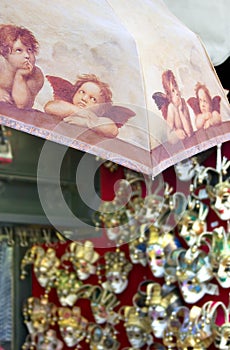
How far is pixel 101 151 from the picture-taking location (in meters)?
1.73

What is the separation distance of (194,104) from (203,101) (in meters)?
0.05

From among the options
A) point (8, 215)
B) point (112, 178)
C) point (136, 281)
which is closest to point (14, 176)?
point (8, 215)

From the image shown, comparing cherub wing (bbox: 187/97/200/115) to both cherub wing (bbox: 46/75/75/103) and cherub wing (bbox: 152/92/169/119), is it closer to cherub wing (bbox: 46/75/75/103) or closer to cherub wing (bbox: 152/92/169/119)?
cherub wing (bbox: 152/92/169/119)

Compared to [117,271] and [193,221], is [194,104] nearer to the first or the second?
[193,221]

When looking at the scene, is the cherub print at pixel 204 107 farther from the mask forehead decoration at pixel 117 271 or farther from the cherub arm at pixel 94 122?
the mask forehead decoration at pixel 117 271

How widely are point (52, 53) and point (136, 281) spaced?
1703 mm

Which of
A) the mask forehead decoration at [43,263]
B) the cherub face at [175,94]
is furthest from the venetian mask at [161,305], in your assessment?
the cherub face at [175,94]

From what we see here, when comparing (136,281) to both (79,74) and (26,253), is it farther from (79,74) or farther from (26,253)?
(79,74)

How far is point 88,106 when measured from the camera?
1.70 m

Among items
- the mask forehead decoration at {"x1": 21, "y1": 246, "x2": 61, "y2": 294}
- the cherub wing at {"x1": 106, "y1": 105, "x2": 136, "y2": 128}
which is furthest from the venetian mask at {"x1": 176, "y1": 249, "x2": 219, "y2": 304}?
the cherub wing at {"x1": 106, "y1": 105, "x2": 136, "y2": 128}

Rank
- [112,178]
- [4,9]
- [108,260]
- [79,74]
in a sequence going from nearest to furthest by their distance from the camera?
[4,9]
[79,74]
[108,260]
[112,178]

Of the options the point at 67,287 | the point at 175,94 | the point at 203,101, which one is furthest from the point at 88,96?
the point at 67,287

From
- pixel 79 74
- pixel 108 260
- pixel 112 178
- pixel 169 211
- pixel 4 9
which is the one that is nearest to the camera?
pixel 4 9

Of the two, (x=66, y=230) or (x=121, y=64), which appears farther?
(x=66, y=230)
